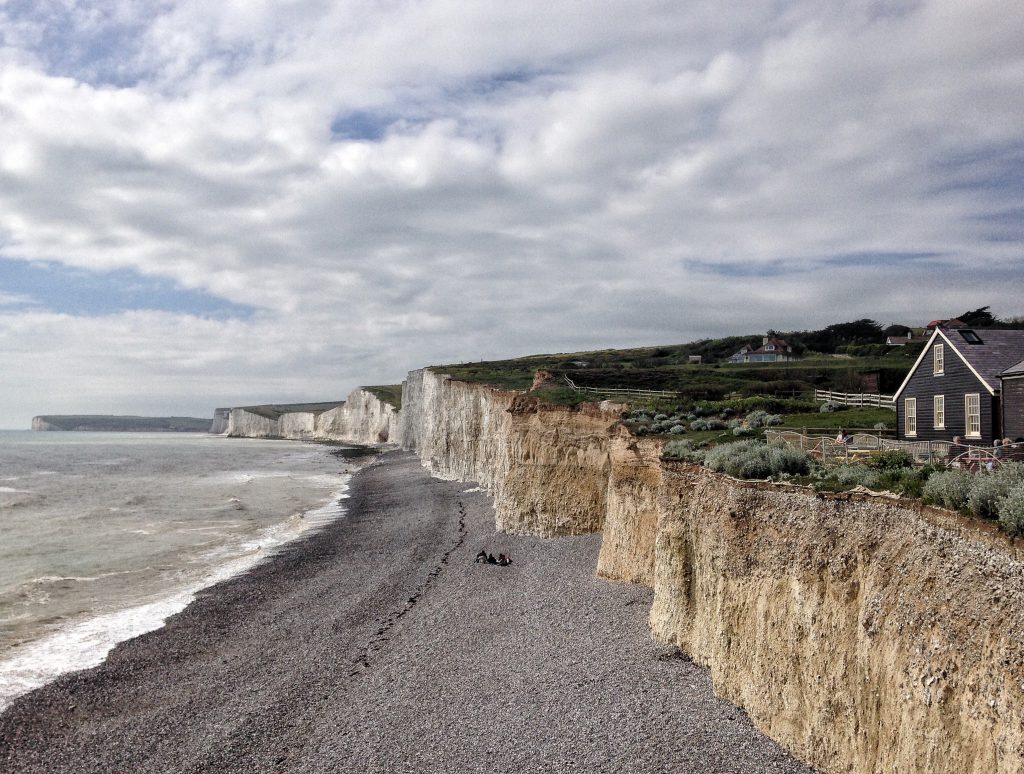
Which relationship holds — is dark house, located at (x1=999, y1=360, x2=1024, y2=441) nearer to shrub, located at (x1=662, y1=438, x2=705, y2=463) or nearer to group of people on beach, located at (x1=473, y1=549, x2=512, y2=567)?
shrub, located at (x1=662, y1=438, x2=705, y2=463)

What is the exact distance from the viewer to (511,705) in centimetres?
1308

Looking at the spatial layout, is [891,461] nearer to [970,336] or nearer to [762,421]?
[970,336]

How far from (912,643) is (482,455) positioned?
38996 mm

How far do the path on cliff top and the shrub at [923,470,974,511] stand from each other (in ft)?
15.8

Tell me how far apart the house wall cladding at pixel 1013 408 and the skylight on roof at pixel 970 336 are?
2.27 metres

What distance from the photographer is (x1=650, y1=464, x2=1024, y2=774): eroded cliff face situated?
653 cm

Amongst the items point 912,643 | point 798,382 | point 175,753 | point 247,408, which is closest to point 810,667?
point 912,643

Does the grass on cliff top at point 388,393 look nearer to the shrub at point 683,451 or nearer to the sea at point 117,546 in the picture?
the sea at point 117,546

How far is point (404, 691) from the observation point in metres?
14.2

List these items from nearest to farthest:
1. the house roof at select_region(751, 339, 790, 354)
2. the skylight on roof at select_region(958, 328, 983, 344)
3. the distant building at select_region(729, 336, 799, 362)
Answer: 1. the skylight on roof at select_region(958, 328, 983, 344)
2. the distant building at select_region(729, 336, 799, 362)
3. the house roof at select_region(751, 339, 790, 354)

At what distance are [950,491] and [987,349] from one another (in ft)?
47.9

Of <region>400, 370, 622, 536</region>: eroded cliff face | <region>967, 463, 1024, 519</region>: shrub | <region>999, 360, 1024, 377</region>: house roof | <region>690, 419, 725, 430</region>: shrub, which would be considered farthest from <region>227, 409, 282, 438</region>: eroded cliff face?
<region>967, 463, 1024, 519</region>: shrub

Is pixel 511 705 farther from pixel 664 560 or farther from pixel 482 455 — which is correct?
pixel 482 455

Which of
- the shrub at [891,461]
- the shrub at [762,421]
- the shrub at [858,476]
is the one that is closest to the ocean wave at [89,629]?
the shrub at [858,476]
